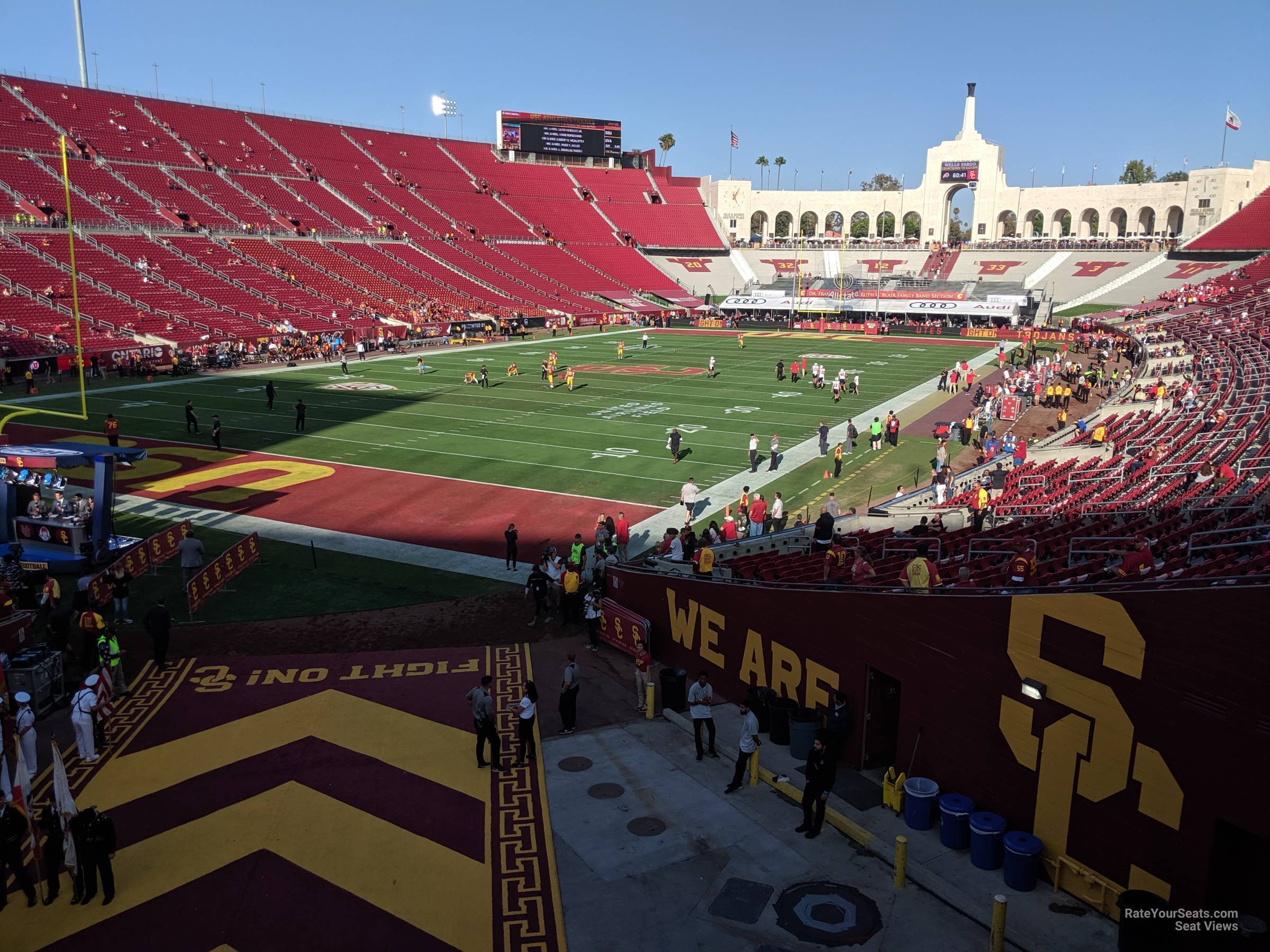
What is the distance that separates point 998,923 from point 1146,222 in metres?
113

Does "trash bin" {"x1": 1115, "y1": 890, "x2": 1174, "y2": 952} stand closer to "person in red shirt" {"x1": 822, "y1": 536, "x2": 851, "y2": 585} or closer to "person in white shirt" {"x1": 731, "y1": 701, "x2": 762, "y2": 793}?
"person in white shirt" {"x1": 731, "y1": 701, "x2": 762, "y2": 793}

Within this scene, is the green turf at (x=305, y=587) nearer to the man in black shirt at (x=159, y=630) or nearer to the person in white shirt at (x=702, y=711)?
the man in black shirt at (x=159, y=630)

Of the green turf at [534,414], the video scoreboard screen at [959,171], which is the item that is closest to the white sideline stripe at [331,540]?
the green turf at [534,414]

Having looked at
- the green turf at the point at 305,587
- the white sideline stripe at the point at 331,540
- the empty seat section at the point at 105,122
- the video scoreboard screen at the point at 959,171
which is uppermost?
the video scoreboard screen at the point at 959,171

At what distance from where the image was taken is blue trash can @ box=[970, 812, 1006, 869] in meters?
9.37

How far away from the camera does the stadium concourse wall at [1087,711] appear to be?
7.65 metres

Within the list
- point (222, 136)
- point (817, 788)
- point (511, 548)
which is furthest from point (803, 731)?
point (222, 136)

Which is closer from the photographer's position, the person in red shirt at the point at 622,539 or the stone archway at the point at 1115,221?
the person in red shirt at the point at 622,539

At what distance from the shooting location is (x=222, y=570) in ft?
61.4

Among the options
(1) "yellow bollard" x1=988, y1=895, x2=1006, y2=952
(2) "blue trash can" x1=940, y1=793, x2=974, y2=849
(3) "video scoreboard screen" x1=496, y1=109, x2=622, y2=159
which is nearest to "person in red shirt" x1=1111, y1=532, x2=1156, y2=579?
(2) "blue trash can" x1=940, y1=793, x2=974, y2=849

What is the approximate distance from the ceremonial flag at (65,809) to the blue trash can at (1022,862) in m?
9.24

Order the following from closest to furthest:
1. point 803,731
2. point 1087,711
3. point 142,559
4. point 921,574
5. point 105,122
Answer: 1. point 1087,711
2. point 921,574
3. point 803,731
4. point 142,559
5. point 105,122

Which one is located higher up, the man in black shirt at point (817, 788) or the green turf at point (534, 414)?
the green turf at point (534, 414)

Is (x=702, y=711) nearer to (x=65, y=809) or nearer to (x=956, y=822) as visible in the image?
(x=956, y=822)
